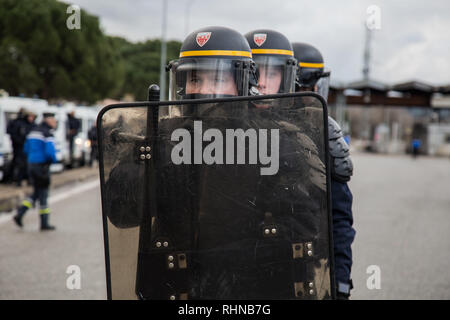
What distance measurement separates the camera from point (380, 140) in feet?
188

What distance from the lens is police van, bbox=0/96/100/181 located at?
14117 mm

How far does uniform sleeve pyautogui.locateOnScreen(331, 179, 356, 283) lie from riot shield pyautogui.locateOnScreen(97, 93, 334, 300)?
1.44ft

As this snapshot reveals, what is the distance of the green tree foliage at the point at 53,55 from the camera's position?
81.4 feet

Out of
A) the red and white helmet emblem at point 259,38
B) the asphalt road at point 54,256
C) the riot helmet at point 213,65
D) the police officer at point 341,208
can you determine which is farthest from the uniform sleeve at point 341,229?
the asphalt road at point 54,256

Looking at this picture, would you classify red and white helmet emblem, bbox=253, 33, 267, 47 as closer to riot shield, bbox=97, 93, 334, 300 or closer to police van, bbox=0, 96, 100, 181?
riot shield, bbox=97, 93, 334, 300

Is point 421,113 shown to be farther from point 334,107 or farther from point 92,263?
point 92,263

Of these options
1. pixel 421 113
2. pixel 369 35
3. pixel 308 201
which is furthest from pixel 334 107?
pixel 308 201

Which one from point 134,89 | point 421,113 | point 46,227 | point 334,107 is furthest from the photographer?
point 134,89

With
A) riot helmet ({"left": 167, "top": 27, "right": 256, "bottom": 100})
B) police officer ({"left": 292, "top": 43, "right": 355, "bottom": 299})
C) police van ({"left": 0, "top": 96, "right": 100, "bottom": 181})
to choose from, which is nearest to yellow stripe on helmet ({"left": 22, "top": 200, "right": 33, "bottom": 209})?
police van ({"left": 0, "top": 96, "right": 100, "bottom": 181})

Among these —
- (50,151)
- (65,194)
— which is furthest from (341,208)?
(65,194)

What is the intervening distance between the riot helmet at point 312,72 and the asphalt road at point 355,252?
2.95 meters

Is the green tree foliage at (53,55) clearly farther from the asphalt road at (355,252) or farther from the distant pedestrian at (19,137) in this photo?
the asphalt road at (355,252)

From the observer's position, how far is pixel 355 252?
7758 mm

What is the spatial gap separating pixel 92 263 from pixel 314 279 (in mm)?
5243
